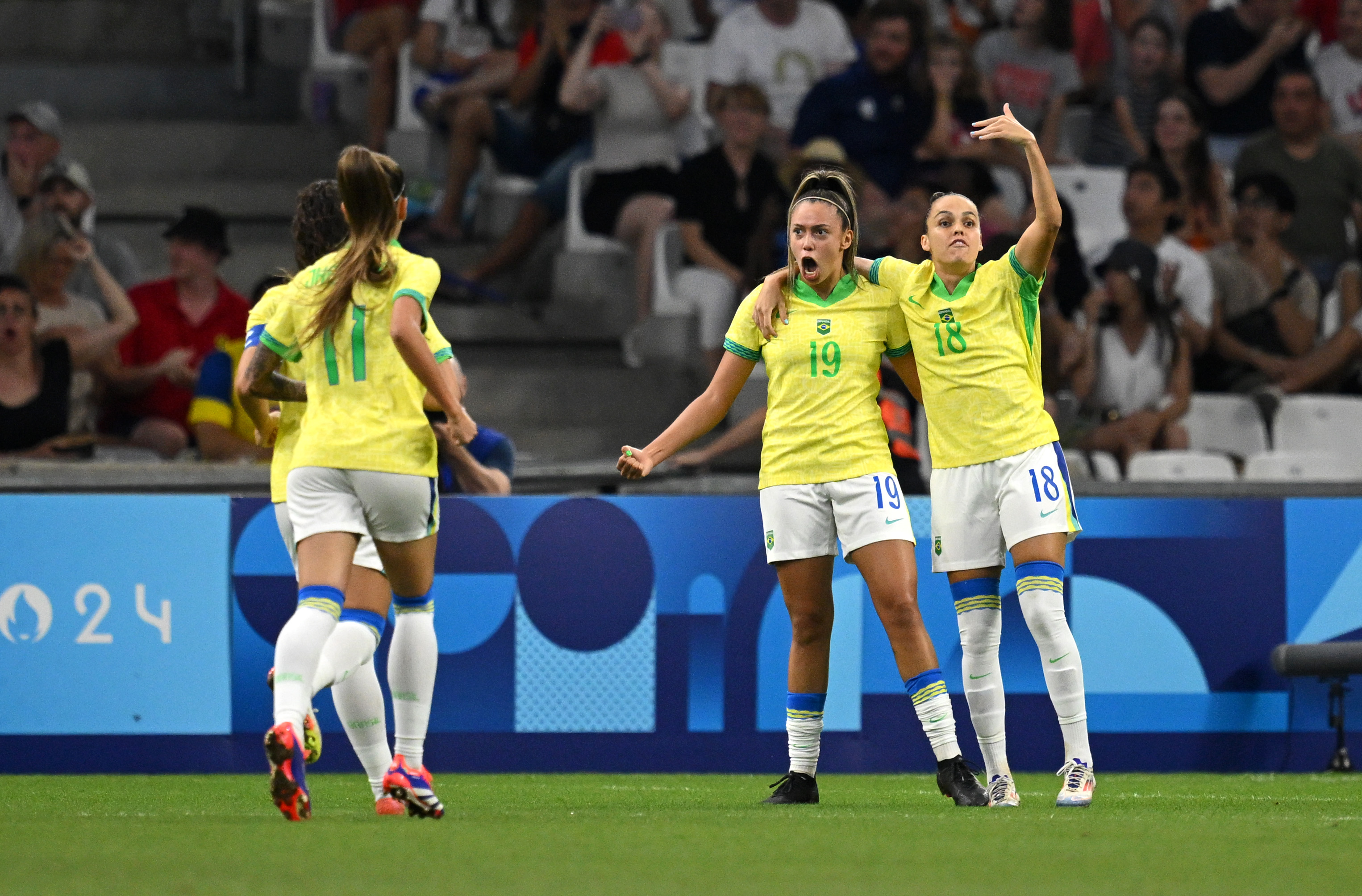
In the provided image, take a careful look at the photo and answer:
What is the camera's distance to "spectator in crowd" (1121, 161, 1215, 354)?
11781 mm

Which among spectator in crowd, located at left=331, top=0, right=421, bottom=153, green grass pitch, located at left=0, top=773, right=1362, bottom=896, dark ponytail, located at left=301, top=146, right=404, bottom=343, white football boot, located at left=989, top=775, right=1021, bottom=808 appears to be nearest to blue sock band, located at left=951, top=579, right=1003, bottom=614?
white football boot, located at left=989, top=775, right=1021, bottom=808

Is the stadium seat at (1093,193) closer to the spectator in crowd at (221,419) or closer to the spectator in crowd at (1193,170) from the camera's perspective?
the spectator in crowd at (1193,170)

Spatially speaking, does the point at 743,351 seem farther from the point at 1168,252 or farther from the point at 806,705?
the point at 1168,252

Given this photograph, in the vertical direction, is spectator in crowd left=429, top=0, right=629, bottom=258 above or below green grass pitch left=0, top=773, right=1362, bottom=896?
above

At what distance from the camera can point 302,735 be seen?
5145 mm

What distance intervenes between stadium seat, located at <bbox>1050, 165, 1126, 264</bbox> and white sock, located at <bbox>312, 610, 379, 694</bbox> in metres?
A: 8.27

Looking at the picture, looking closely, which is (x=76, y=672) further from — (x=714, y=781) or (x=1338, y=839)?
(x=1338, y=839)

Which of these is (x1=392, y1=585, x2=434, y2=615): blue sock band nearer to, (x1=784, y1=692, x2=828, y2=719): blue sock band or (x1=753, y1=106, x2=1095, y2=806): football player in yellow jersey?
(x1=784, y1=692, x2=828, y2=719): blue sock band

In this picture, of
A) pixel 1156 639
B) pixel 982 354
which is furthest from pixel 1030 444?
pixel 1156 639

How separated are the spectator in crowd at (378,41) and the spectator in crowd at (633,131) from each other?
1371 millimetres

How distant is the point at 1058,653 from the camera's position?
19.5 ft

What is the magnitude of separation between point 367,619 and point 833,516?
155cm

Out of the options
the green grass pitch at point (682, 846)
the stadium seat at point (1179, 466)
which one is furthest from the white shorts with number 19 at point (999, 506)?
the stadium seat at point (1179, 466)

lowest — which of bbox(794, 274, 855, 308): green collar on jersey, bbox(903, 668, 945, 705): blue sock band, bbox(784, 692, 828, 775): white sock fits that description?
bbox(784, 692, 828, 775): white sock
